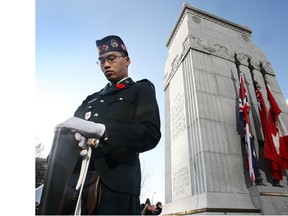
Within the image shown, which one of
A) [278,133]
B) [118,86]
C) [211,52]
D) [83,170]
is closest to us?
[83,170]

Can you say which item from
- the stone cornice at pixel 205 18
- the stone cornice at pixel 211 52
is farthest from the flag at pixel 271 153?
the stone cornice at pixel 205 18

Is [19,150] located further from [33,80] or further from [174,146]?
[174,146]

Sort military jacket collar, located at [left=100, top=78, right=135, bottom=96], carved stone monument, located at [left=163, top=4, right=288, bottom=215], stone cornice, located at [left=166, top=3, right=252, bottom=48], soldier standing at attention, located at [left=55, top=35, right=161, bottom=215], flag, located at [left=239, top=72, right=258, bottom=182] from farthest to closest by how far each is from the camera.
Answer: stone cornice, located at [left=166, top=3, right=252, bottom=48] → flag, located at [left=239, top=72, right=258, bottom=182] → carved stone monument, located at [left=163, top=4, right=288, bottom=215] → military jacket collar, located at [left=100, top=78, right=135, bottom=96] → soldier standing at attention, located at [left=55, top=35, right=161, bottom=215]

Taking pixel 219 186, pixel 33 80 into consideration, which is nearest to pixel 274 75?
pixel 219 186

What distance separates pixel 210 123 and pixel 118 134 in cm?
498

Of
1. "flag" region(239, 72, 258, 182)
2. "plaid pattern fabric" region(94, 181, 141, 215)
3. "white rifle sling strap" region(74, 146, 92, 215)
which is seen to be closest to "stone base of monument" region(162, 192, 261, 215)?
"flag" region(239, 72, 258, 182)

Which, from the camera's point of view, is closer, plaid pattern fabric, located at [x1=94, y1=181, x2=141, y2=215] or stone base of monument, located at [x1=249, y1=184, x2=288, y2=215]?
plaid pattern fabric, located at [x1=94, y1=181, x2=141, y2=215]

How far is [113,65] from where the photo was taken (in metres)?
2.00

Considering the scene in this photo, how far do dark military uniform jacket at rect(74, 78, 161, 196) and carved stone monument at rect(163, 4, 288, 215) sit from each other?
3648 mm

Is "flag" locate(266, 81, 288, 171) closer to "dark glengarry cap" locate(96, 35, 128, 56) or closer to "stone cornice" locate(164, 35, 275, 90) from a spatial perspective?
"stone cornice" locate(164, 35, 275, 90)

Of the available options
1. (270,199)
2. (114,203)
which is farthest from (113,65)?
(270,199)

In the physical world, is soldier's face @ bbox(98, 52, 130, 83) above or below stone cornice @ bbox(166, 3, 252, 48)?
below

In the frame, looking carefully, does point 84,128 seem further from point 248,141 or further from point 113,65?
point 248,141

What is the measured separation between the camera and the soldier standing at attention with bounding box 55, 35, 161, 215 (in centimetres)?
157
